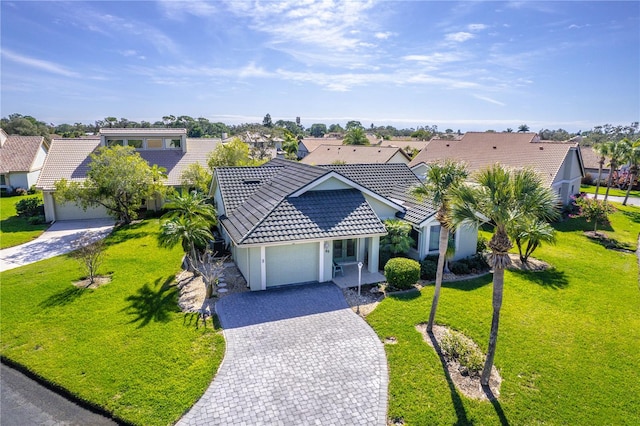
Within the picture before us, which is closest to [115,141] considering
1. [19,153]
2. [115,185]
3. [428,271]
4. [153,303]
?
[115,185]

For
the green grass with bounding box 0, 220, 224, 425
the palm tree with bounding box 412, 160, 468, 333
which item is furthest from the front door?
the green grass with bounding box 0, 220, 224, 425

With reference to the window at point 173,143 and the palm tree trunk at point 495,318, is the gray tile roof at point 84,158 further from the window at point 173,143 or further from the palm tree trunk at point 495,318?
the palm tree trunk at point 495,318

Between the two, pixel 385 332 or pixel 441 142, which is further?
pixel 441 142

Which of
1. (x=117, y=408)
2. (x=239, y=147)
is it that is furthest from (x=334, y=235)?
(x=239, y=147)

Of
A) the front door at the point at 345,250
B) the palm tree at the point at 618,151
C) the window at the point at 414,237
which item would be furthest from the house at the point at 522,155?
the front door at the point at 345,250

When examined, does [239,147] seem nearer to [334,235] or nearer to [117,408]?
[334,235]

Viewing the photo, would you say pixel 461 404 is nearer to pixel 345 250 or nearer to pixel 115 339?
pixel 345 250

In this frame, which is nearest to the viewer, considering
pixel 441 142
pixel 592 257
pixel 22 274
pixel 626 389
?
pixel 626 389

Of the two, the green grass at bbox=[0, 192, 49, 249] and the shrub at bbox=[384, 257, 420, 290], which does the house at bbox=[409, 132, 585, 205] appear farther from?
the green grass at bbox=[0, 192, 49, 249]
